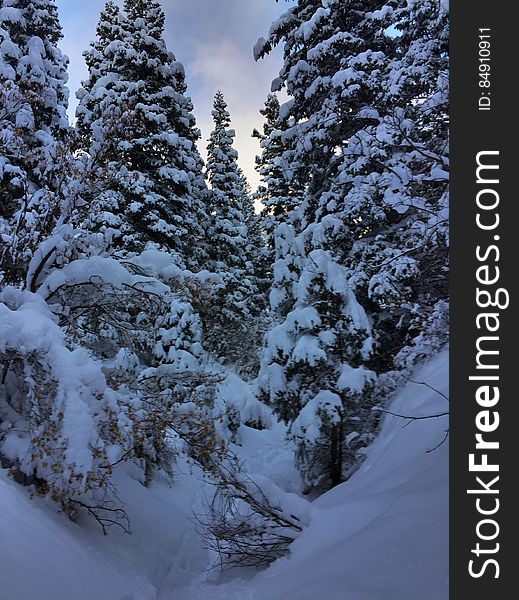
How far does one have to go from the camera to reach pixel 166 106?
50.6 ft

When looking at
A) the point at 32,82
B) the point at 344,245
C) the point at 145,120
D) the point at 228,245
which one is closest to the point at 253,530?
the point at 344,245

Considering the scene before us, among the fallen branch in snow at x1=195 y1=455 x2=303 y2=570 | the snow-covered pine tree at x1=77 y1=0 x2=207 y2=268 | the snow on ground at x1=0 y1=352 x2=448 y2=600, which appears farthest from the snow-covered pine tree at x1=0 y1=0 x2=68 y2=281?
the fallen branch in snow at x1=195 y1=455 x2=303 y2=570

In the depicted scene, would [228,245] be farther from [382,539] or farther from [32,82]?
[382,539]

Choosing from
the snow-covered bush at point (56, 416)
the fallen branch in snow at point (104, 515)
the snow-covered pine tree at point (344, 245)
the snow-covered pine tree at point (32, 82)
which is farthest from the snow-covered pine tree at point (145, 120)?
the fallen branch in snow at point (104, 515)

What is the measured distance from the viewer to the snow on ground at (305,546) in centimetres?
308

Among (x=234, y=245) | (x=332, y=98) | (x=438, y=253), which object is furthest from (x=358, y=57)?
(x=234, y=245)

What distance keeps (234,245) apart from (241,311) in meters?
3.58

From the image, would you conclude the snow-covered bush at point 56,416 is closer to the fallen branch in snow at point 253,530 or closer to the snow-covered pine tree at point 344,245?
the fallen branch in snow at point 253,530

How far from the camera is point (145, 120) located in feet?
47.1

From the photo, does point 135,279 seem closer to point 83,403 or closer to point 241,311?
point 83,403

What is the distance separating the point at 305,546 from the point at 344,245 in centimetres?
678

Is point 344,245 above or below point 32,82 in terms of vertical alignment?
below

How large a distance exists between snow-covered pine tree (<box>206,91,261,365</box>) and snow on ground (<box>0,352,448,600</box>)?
14.6 metres


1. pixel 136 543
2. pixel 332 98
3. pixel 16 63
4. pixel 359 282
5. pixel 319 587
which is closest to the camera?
pixel 319 587
